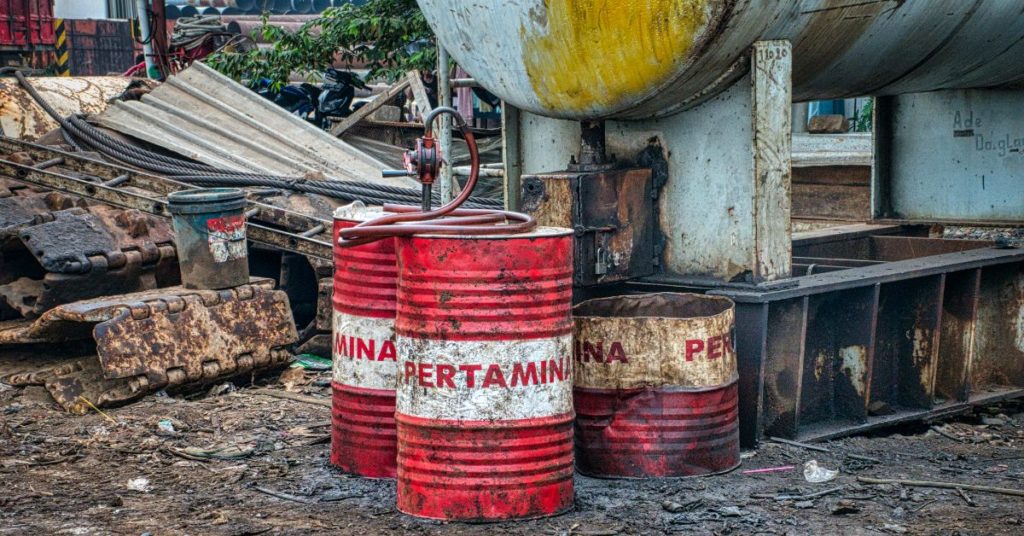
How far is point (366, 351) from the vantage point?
4820 millimetres

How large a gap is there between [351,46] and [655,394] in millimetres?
10006

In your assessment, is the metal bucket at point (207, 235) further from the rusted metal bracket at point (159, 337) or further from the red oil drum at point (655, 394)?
the red oil drum at point (655, 394)

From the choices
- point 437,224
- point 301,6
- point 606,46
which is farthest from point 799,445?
point 301,6

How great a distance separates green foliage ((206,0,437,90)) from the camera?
41.4ft

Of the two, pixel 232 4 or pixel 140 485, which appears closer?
pixel 140 485

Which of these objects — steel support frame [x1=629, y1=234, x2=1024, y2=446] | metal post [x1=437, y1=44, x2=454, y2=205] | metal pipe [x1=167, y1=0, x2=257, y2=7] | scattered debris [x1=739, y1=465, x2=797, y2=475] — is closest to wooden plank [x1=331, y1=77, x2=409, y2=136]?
metal post [x1=437, y1=44, x2=454, y2=205]

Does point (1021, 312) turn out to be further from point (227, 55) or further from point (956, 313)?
point (227, 55)

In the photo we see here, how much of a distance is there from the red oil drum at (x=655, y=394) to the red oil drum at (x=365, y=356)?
73cm

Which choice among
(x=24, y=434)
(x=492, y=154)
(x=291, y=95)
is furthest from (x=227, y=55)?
(x=24, y=434)

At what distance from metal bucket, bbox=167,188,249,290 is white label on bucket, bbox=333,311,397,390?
1.83 meters

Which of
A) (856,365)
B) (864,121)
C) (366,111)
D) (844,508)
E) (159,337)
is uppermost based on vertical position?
(366,111)

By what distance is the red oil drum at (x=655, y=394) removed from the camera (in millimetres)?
4723

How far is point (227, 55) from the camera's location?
45.9 feet

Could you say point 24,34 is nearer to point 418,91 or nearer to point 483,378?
point 418,91
